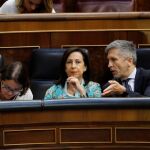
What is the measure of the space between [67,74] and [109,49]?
11 centimetres

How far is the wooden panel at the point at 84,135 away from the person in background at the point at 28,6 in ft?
1.61

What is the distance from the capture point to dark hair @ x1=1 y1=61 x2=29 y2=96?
3.20ft

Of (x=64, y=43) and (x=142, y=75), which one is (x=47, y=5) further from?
(x=142, y=75)

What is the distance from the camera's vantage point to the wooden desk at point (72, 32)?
3.85ft

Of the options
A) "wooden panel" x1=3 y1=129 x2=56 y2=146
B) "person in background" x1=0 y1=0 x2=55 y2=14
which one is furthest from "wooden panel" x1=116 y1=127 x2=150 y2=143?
"person in background" x1=0 y1=0 x2=55 y2=14

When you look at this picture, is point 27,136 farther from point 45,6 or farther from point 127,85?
point 45,6

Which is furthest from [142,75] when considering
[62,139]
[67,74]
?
[62,139]

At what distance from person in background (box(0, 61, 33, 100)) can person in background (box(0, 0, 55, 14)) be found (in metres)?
0.29

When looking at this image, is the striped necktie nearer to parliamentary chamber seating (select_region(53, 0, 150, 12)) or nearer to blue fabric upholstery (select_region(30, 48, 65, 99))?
blue fabric upholstery (select_region(30, 48, 65, 99))

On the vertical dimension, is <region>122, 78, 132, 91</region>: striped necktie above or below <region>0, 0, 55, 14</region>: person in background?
below

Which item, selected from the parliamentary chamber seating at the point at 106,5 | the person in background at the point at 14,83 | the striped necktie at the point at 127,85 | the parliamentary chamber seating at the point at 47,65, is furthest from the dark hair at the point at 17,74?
the parliamentary chamber seating at the point at 106,5

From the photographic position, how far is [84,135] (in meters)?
0.84

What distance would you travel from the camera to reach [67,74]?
3.41 feet

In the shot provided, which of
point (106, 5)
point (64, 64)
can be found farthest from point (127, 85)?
point (106, 5)
